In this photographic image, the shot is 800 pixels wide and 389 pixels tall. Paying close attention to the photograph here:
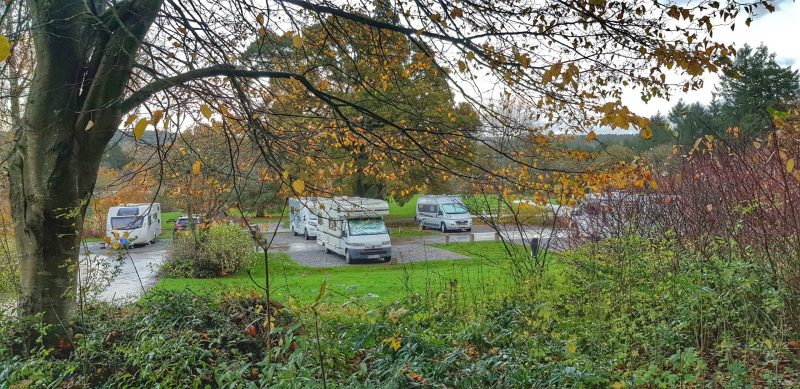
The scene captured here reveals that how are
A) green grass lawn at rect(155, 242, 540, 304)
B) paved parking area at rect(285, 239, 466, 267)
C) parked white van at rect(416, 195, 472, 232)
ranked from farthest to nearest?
parked white van at rect(416, 195, 472, 232)
paved parking area at rect(285, 239, 466, 267)
green grass lawn at rect(155, 242, 540, 304)

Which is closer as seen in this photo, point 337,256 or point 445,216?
point 337,256

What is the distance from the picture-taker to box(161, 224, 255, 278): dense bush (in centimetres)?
1372

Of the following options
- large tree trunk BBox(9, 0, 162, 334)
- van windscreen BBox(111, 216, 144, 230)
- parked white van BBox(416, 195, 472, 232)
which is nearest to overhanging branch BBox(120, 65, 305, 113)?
large tree trunk BBox(9, 0, 162, 334)

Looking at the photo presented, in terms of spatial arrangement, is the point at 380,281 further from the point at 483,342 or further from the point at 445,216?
the point at 445,216

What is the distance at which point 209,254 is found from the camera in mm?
13898

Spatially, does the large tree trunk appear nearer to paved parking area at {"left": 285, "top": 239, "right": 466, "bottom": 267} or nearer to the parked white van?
paved parking area at {"left": 285, "top": 239, "right": 466, "bottom": 267}

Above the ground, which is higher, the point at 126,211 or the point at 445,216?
the point at 126,211

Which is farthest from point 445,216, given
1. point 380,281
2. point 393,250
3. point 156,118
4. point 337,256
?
point 156,118

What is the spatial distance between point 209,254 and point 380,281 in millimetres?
5191

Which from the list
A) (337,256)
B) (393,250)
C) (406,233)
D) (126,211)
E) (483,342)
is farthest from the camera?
(406,233)

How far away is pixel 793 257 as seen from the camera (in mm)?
4402

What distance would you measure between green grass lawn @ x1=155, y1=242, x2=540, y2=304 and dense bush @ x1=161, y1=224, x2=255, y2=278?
1.22ft

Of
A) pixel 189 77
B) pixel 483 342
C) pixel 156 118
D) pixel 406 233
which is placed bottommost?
pixel 406 233

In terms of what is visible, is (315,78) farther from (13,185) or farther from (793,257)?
(793,257)
